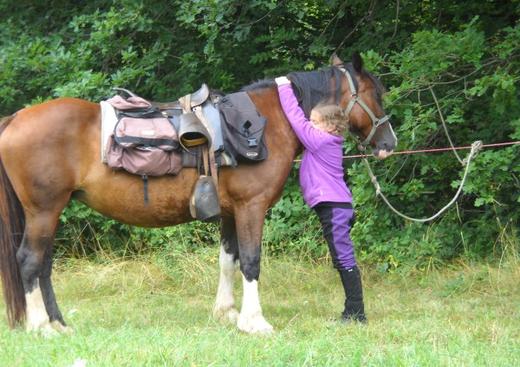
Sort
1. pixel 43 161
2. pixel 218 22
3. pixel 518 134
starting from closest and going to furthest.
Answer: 1. pixel 43 161
2. pixel 518 134
3. pixel 218 22

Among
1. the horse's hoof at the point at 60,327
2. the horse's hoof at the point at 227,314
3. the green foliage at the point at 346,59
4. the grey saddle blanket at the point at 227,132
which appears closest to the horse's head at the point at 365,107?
the grey saddle blanket at the point at 227,132

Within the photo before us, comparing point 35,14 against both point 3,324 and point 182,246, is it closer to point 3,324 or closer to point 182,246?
point 182,246

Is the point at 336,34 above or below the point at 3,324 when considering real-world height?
above

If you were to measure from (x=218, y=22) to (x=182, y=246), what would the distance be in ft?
8.49

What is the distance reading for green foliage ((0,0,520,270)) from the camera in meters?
6.98

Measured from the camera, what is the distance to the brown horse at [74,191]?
517 cm

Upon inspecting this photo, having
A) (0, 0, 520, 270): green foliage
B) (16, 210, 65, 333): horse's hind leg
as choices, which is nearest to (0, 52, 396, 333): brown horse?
(16, 210, 65, 333): horse's hind leg

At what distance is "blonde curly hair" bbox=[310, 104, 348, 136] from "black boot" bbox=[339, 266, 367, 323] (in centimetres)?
105

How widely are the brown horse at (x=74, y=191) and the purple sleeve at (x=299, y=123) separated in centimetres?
8

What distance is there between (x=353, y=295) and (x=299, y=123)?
1.36 m

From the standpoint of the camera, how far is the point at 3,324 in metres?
5.77

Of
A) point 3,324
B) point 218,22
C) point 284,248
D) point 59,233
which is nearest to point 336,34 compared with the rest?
point 218,22

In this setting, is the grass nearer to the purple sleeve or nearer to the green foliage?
the green foliage

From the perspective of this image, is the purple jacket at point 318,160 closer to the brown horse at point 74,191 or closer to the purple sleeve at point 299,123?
the purple sleeve at point 299,123
